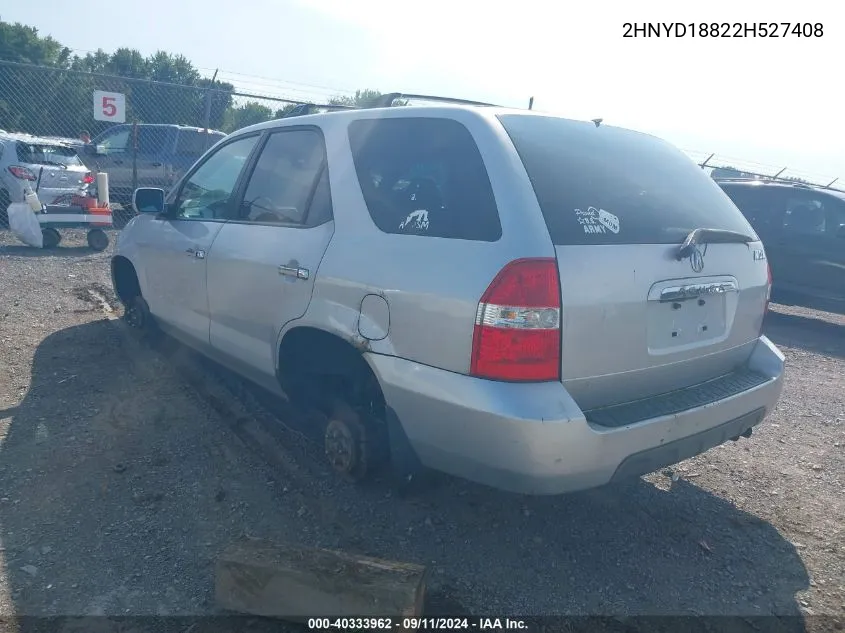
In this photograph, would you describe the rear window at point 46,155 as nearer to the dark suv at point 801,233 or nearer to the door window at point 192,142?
the door window at point 192,142

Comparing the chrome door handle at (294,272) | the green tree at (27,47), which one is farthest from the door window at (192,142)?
the green tree at (27,47)

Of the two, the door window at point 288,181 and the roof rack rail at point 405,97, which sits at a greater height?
the roof rack rail at point 405,97

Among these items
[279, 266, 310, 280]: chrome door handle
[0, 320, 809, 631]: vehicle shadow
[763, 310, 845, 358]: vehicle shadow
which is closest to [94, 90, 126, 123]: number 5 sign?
[0, 320, 809, 631]: vehicle shadow

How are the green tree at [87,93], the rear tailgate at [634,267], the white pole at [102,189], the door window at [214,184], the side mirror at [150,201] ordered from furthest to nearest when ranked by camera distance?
the green tree at [87,93], the white pole at [102,189], the side mirror at [150,201], the door window at [214,184], the rear tailgate at [634,267]

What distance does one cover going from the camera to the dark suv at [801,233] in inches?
342

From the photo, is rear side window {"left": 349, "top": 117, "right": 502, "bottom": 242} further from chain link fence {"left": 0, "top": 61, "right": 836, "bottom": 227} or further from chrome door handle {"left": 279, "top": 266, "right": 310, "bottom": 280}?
chain link fence {"left": 0, "top": 61, "right": 836, "bottom": 227}

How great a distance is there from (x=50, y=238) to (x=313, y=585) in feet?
31.9

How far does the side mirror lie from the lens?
4.90m

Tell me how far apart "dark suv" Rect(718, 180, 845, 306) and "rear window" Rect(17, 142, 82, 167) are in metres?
10.6

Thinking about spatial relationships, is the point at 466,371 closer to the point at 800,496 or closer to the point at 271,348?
the point at 271,348

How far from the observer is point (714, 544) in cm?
327

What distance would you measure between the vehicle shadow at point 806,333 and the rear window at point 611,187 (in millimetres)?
4815

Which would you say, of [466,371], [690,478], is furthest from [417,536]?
[690,478]

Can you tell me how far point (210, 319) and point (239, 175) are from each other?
2.97ft
